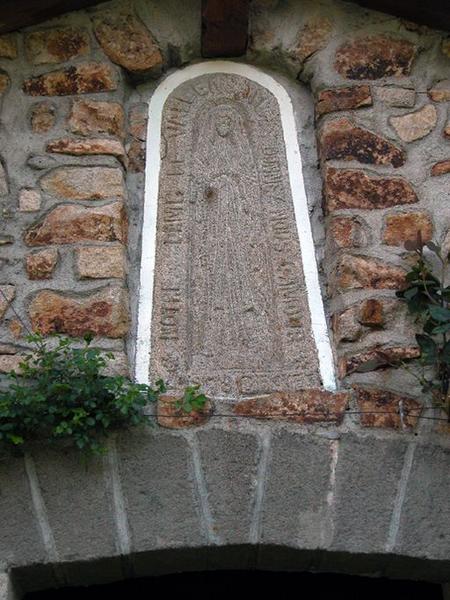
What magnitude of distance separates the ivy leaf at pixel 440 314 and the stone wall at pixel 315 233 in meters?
0.15

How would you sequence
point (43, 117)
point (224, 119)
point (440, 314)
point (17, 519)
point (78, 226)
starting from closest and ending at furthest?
1. point (17, 519)
2. point (440, 314)
3. point (78, 226)
4. point (43, 117)
5. point (224, 119)

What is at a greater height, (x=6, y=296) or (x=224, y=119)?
(x=224, y=119)

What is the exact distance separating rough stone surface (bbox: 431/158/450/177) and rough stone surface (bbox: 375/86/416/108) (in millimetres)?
236

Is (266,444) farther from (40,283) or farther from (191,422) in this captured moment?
(40,283)

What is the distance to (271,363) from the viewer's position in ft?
9.66

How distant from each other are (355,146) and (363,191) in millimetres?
165

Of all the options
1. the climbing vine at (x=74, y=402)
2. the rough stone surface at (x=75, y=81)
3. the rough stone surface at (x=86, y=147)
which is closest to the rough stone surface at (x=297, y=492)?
the climbing vine at (x=74, y=402)

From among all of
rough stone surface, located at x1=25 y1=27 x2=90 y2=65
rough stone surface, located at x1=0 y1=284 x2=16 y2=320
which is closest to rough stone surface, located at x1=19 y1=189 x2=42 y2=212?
rough stone surface, located at x1=0 y1=284 x2=16 y2=320

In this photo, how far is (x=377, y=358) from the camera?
9.40ft

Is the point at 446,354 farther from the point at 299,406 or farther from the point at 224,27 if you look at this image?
the point at 224,27

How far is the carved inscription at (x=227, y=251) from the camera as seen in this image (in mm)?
2945

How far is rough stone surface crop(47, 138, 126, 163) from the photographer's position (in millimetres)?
3209

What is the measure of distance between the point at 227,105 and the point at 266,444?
1.20 meters

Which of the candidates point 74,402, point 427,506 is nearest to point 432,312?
point 427,506
